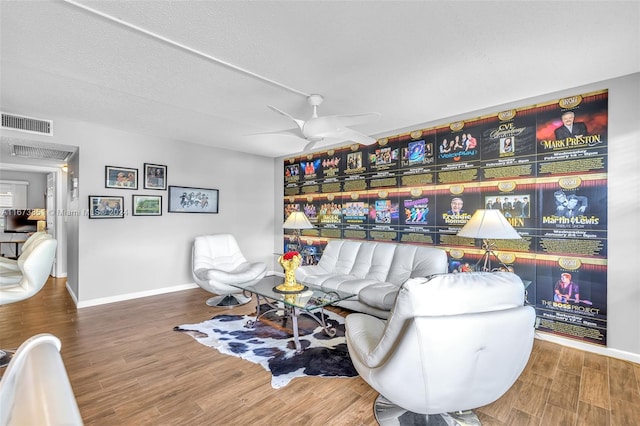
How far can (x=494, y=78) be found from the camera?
2828 millimetres

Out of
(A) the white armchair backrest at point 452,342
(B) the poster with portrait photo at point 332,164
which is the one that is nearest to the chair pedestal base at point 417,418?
(A) the white armchair backrest at point 452,342

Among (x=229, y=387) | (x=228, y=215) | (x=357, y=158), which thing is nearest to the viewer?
(x=229, y=387)

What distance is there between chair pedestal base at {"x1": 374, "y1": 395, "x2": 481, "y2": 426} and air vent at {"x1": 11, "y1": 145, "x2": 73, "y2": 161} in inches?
219

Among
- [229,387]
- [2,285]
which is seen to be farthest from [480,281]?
[2,285]

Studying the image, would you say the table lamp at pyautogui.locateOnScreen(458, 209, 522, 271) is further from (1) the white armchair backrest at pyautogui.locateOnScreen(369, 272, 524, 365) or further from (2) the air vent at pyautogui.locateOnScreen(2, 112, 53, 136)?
(2) the air vent at pyautogui.locateOnScreen(2, 112, 53, 136)

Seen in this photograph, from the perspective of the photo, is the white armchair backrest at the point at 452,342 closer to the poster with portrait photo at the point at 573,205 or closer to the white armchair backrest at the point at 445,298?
the white armchair backrest at the point at 445,298

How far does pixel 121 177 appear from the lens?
14.8ft

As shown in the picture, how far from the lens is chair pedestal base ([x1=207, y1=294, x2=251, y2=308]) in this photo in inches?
165

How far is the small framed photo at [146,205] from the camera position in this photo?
4.64 meters

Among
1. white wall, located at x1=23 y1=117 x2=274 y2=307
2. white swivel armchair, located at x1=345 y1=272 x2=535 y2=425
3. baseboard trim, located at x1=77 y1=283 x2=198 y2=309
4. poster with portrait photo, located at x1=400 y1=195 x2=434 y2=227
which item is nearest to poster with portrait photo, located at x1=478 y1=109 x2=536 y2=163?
poster with portrait photo, located at x1=400 y1=195 x2=434 y2=227

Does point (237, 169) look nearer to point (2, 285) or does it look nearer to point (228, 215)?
point (228, 215)

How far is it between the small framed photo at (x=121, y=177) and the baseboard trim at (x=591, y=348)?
18.8ft

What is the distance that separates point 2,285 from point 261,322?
8.80ft

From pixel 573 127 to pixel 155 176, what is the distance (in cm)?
558
